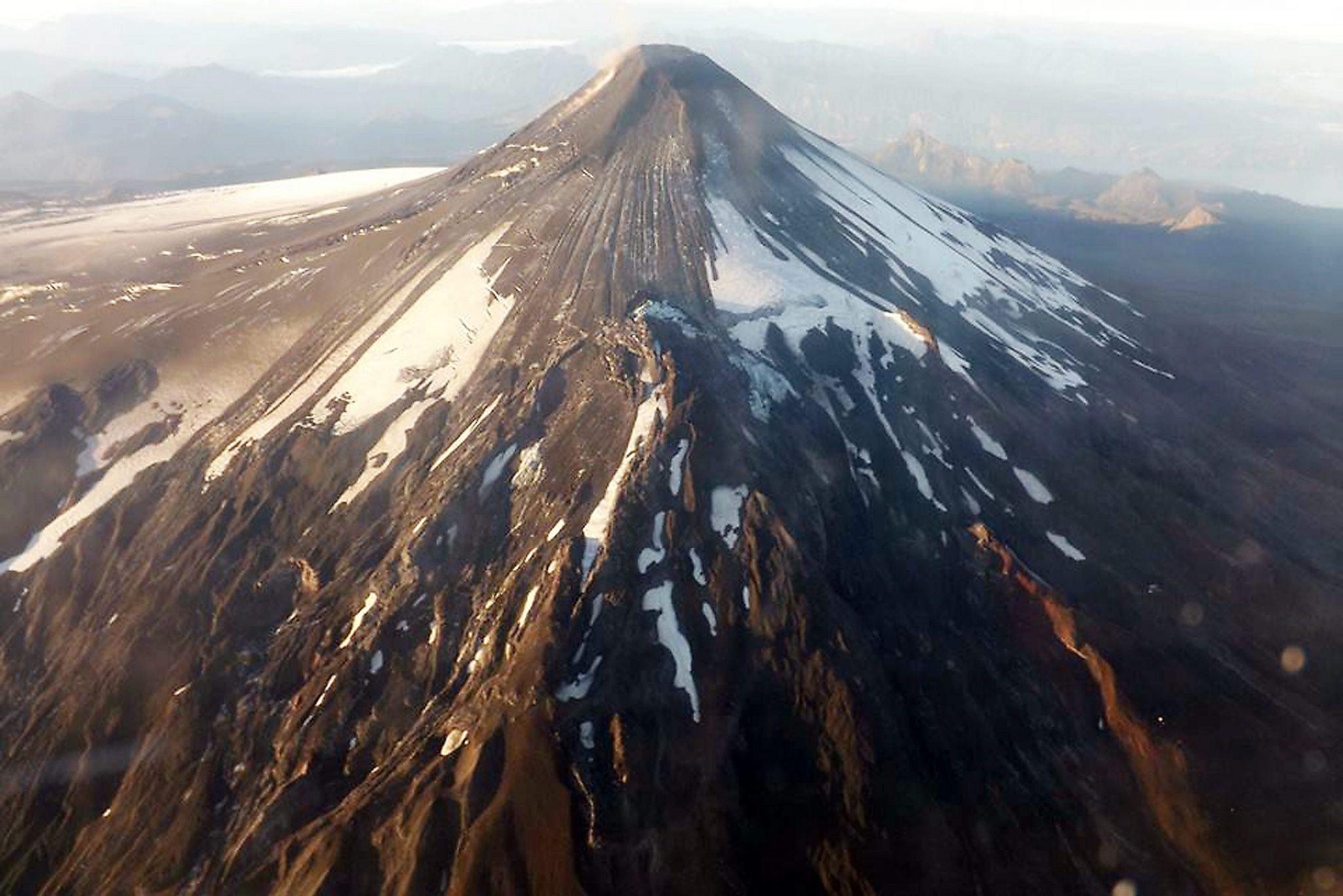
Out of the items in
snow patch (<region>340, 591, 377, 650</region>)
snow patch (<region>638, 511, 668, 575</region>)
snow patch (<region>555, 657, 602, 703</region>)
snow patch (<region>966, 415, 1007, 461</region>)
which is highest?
snow patch (<region>638, 511, 668, 575</region>)

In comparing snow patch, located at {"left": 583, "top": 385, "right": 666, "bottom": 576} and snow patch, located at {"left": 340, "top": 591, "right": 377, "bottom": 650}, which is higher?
snow patch, located at {"left": 583, "top": 385, "right": 666, "bottom": 576}

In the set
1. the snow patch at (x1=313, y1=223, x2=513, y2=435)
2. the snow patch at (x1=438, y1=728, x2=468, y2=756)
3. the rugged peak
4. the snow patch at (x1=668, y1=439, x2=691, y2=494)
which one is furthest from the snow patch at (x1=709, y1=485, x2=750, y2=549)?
the rugged peak

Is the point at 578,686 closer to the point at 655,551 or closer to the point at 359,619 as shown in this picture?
the point at 655,551

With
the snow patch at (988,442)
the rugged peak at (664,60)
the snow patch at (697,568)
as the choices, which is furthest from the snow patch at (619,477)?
the rugged peak at (664,60)

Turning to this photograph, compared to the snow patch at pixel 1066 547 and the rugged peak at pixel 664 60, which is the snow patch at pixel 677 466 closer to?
the snow patch at pixel 1066 547

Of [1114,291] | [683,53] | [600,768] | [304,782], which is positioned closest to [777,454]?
[600,768]

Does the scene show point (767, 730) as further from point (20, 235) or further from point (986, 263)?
point (20, 235)

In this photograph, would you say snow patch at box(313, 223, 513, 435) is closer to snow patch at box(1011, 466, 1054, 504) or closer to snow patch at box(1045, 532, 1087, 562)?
snow patch at box(1011, 466, 1054, 504)

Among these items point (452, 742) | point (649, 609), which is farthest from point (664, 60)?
point (452, 742)

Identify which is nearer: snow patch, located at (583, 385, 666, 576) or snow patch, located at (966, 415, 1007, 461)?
snow patch, located at (583, 385, 666, 576)
